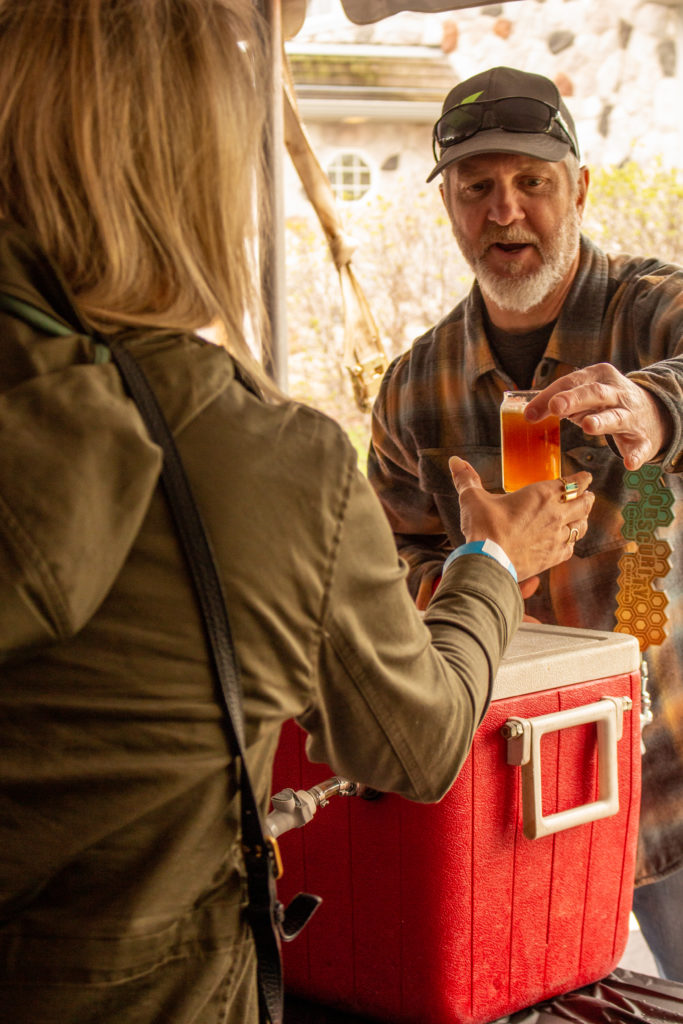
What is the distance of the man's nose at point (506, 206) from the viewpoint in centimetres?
198

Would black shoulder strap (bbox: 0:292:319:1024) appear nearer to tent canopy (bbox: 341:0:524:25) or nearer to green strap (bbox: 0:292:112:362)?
green strap (bbox: 0:292:112:362)

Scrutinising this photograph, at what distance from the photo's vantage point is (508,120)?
190cm

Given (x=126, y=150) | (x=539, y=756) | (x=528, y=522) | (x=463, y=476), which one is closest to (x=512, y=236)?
(x=463, y=476)

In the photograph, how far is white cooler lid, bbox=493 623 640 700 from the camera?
1.18 meters

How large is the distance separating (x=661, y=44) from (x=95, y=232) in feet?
25.4

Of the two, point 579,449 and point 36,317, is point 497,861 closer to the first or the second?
point 36,317

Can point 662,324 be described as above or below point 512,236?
below

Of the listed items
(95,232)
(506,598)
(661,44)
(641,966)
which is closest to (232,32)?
(95,232)

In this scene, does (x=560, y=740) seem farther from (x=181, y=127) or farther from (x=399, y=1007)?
(x=181, y=127)

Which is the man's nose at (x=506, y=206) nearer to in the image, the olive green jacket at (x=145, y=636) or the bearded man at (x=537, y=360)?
the bearded man at (x=537, y=360)

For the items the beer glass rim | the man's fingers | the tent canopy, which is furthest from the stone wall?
the man's fingers

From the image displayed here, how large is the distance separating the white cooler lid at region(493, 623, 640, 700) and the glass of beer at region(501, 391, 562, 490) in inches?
12.3

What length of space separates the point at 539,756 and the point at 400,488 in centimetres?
102

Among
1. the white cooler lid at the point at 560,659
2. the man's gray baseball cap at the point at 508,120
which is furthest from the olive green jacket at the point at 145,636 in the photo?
the man's gray baseball cap at the point at 508,120
